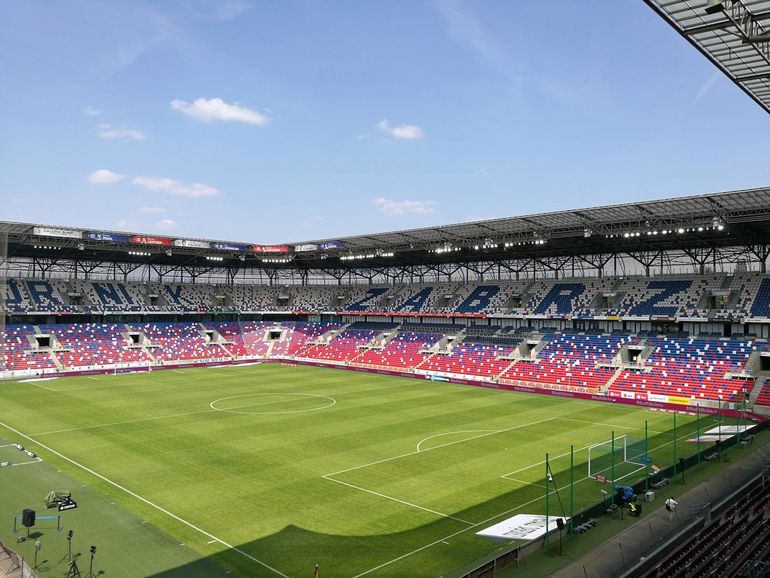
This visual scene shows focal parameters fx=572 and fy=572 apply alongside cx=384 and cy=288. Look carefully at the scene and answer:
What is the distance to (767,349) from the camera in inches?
1766

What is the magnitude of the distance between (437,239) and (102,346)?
1613 inches

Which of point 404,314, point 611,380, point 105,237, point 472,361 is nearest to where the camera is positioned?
point 611,380

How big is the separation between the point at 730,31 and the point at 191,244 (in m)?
62.1

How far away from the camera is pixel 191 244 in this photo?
66.6 meters

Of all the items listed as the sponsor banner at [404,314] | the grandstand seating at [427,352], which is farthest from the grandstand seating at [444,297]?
the grandstand seating at [427,352]

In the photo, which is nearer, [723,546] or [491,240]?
[723,546]

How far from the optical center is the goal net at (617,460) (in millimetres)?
26438

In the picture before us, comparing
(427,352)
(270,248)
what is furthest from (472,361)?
(270,248)

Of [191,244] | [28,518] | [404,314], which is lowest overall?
[28,518]

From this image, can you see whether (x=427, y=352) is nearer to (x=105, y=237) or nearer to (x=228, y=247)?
(x=228, y=247)

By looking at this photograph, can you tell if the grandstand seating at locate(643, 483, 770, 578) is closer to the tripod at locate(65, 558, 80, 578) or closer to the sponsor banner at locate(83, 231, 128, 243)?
the tripod at locate(65, 558, 80, 578)

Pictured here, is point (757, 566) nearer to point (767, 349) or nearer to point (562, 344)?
point (767, 349)

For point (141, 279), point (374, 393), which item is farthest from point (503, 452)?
point (141, 279)

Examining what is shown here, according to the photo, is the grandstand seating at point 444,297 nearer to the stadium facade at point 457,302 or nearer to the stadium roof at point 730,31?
the stadium facade at point 457,302
